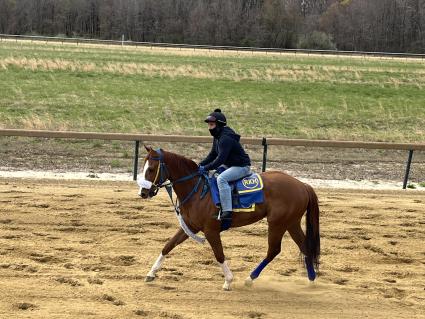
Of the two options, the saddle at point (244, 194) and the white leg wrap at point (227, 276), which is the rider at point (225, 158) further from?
the white leg wrap at point (227, 276)

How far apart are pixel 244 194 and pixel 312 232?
3.56 ft

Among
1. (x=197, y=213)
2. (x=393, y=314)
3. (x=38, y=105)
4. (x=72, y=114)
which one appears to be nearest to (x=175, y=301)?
(x=197, y=213)

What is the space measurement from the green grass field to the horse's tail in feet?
36.6

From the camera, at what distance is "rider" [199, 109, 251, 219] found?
305 inches

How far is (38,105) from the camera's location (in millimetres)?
22500

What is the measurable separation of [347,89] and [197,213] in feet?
78.0

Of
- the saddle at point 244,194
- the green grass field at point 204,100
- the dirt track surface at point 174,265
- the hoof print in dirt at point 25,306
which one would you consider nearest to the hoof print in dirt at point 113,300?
the dirt track surface at point 174,265

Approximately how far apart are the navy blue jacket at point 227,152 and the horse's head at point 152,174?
0.61 metres

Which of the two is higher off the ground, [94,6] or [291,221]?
[94,6]

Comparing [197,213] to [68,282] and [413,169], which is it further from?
[413,169]

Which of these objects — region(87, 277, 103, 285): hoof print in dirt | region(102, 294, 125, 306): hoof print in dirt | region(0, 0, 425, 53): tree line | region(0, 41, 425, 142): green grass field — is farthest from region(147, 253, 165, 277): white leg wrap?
region(0, 0, 425, 53): tree line

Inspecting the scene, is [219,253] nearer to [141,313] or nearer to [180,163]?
[180,163]

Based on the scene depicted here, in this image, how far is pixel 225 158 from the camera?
7.76 meters

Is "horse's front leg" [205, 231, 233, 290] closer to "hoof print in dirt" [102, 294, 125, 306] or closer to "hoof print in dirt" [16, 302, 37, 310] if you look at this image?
"hoof print in dirt" [102, 294, 125, 306]
